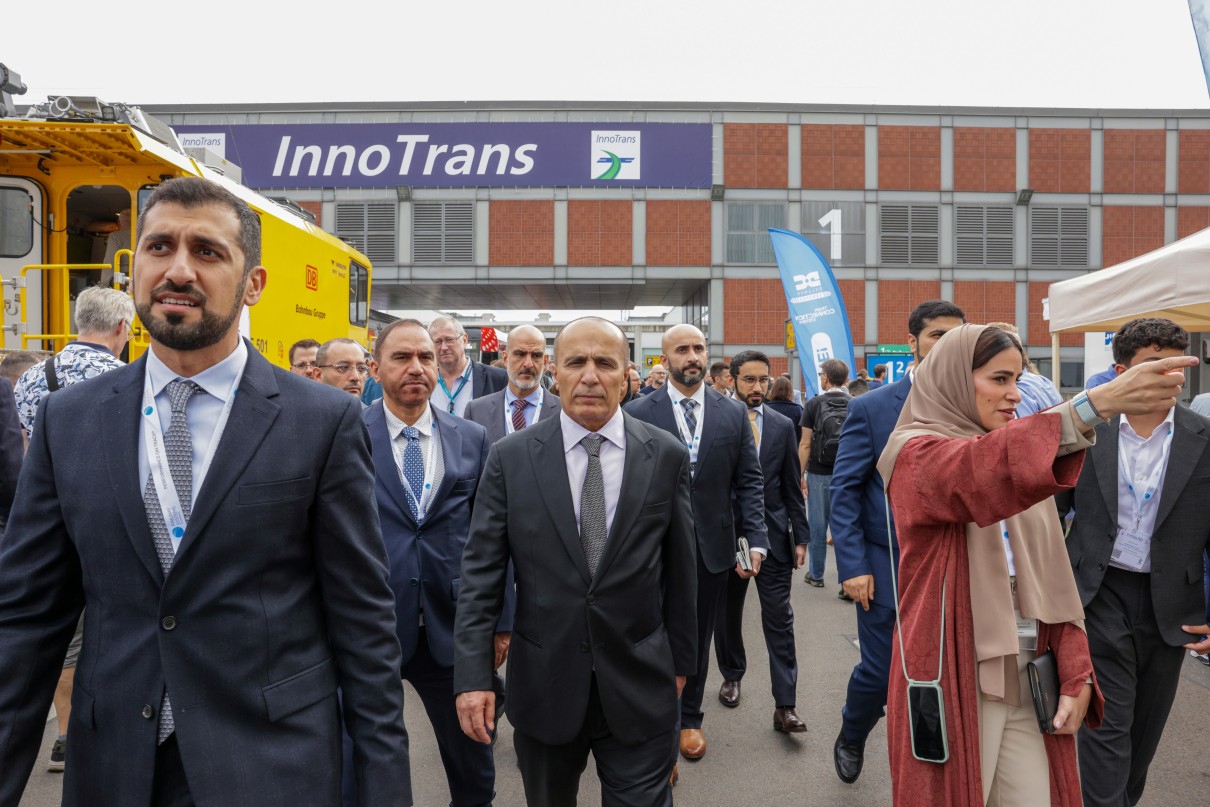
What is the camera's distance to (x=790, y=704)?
4734 millimetres

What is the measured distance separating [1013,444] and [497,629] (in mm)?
1911

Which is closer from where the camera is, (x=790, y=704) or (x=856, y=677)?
(x=856, y=677)

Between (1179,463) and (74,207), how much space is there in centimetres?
870

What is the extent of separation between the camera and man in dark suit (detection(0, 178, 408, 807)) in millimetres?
1662

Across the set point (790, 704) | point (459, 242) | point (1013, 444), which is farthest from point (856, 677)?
point (459, 242)

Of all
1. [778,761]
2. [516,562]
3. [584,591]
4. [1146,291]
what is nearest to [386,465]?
[516,562]

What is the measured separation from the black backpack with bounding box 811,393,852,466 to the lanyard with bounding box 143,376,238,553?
669 cm

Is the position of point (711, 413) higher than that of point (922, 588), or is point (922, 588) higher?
point (711, 413)

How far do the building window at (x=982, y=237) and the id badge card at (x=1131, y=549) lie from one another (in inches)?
1096

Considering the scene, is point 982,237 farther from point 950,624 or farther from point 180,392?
point 180,392

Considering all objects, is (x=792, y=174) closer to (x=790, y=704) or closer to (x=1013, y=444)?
(x=790, y=704)

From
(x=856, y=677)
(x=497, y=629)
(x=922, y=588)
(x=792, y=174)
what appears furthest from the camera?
(x=792, y=174)

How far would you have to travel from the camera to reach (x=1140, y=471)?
3.38 metres

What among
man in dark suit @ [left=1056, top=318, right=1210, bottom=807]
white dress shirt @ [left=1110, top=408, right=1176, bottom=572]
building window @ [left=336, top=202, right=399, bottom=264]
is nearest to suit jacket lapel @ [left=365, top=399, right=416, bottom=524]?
man in dark suit @ [left=1056, top=318, right=1210, bottom=807]
